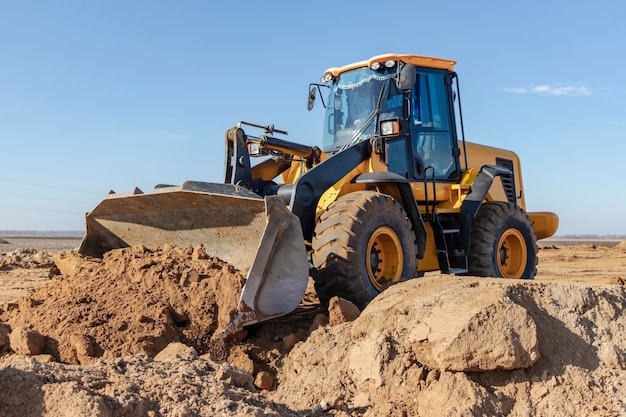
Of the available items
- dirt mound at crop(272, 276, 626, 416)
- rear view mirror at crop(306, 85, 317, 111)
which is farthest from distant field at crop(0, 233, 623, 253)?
dirt mound at crop(272, 276, 626, 416)

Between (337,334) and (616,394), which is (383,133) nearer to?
(337,334)

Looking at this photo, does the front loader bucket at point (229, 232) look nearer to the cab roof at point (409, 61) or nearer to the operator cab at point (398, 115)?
the operator cab at point (398, 115)

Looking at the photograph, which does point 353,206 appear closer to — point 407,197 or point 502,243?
point 407,197

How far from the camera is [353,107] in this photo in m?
8.09

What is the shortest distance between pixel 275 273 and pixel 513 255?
4865mm

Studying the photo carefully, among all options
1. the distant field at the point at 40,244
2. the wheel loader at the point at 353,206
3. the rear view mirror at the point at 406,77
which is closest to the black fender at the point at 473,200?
the wheel loader at the point at 353,206

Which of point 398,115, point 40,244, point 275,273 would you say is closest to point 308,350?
point 275,273

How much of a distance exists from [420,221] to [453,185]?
1.36 m

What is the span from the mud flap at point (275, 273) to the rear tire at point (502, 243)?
3506 mm

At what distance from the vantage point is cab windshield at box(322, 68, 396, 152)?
788cm

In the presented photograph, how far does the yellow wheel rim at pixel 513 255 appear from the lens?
9117 millimetres

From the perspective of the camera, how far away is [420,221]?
7.39 m

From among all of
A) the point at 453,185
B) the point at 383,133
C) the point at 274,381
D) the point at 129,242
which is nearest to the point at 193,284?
the point at 274,381

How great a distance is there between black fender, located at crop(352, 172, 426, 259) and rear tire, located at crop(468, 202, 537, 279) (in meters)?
1.28
